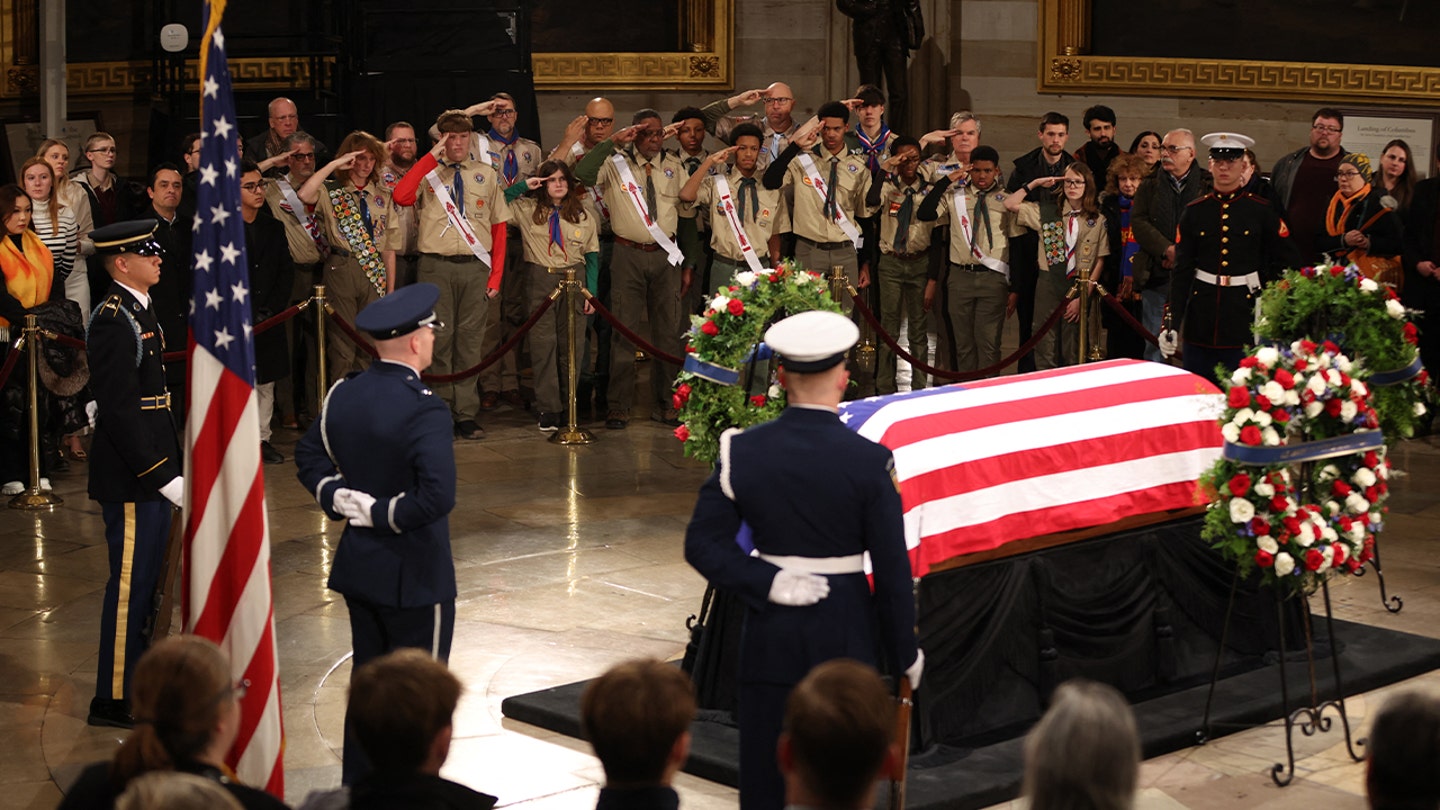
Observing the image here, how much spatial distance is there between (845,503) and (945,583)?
6.21ft

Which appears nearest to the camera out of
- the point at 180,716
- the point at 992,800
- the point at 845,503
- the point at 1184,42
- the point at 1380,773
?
the point at 1380,773

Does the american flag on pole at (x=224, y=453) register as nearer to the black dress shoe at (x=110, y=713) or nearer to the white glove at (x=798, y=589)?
the white glove at (x=798, y=589)

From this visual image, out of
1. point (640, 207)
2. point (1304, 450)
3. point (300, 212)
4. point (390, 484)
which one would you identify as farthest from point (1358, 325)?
point (300, 212)

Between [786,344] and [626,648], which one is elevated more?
[786,344]

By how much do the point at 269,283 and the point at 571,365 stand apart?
196 centimetres

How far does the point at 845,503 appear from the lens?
4.69m

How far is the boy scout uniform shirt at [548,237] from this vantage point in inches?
474

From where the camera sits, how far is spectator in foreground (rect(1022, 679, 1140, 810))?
3166 mm

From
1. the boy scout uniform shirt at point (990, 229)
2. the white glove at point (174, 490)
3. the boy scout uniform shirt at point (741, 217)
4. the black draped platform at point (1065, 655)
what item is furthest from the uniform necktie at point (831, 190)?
the white glove at point (174, 490)

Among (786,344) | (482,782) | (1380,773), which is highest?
(786,344)

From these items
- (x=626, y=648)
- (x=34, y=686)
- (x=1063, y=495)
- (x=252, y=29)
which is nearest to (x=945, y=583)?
(x=1063, y=495)

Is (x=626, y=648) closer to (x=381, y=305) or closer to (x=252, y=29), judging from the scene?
(x=381, y=305)

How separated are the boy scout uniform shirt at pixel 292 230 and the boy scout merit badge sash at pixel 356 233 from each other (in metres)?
0.27

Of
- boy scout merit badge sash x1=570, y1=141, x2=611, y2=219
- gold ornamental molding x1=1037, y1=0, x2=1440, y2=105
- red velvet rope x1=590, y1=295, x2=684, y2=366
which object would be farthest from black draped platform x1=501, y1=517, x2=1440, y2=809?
gold ornamental molding x1=1037, y1=0, x2=1440, y2=105
